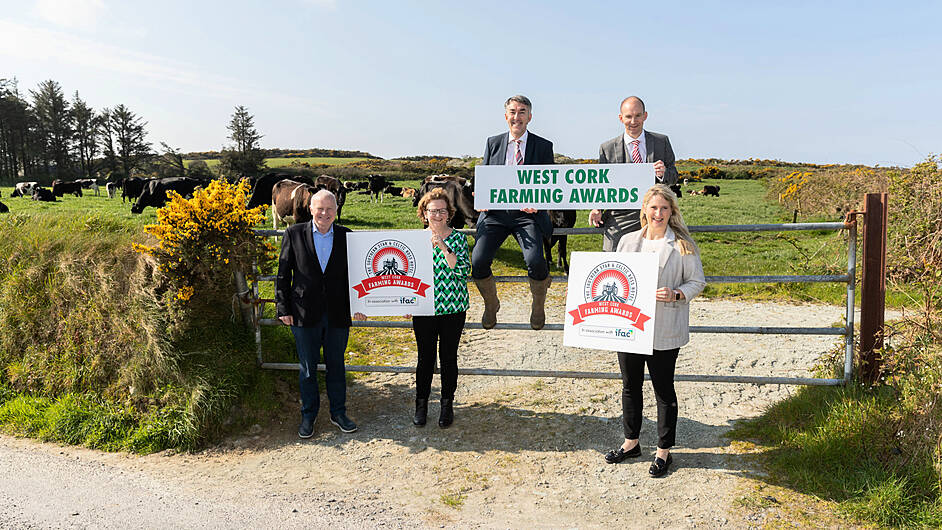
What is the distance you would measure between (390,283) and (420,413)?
3.76 ft

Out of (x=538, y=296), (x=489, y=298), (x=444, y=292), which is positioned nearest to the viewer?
(x=444, y=292)

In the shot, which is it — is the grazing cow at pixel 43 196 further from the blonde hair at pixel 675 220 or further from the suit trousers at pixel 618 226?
the blonde hair at pixel 675 220

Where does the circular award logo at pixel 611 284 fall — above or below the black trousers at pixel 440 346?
above

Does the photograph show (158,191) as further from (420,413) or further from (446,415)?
(446,415)

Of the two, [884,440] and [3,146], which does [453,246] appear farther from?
[3,146]

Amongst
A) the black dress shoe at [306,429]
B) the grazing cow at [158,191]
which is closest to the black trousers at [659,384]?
the black dress shoe at [306,429]

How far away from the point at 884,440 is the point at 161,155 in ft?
244

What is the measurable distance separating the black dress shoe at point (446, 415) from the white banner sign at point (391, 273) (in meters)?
0.87

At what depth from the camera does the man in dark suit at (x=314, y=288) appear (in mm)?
4918

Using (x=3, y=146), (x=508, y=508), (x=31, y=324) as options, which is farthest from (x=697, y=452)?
(x=3, y=146)

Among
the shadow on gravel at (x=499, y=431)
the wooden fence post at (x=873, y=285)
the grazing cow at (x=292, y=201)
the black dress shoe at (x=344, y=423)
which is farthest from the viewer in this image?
the grazing cow at (x=292, y=201)

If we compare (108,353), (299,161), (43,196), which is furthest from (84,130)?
(108,353)

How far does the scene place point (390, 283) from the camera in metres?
4.99

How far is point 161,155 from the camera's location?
67.4 m
